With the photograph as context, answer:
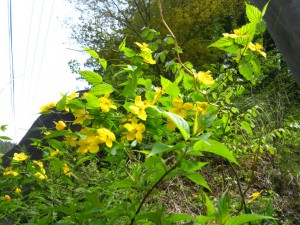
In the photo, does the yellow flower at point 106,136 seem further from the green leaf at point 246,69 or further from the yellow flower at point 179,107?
the green leaf at point 246,69

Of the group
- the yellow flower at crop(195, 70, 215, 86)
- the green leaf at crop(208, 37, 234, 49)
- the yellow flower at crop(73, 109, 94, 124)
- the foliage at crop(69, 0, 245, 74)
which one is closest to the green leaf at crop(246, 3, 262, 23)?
the green leaf at crop(208, 37, 234, 49)

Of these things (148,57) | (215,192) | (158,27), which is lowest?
(215,192)

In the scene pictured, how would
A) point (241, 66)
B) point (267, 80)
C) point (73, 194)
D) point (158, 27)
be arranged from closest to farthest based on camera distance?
point (241, 66) → point (73, 194) → point (267, 80) → point (158, 27)

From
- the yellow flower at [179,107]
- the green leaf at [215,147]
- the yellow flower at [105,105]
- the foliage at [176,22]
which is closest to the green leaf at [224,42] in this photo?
the yellow flower at [179,107]

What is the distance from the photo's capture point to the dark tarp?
1156mm

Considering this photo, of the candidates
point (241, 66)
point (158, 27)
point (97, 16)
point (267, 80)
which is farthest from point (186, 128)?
point (97, 16)

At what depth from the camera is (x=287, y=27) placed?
1.19m

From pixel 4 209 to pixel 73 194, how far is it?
0.94 feet

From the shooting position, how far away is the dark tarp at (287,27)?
3.79 ft

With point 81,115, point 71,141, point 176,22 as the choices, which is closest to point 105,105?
point 81,115

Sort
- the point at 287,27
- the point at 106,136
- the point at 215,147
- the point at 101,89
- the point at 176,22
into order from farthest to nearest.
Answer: the point at 176,22
the point at 287,27
the point at 101,89
the point at 106,136
the point at 215,147

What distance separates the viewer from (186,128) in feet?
1.89

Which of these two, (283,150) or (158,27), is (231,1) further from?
(283,150)

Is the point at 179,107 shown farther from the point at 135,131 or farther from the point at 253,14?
the point at 253,14
